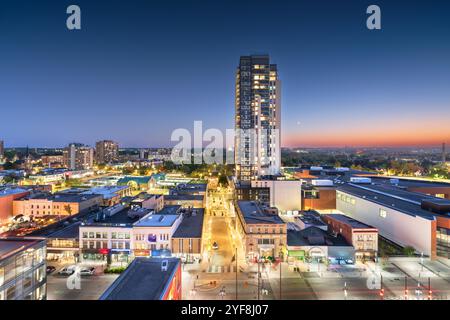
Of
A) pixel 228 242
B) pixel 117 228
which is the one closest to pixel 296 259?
pixel 228 242

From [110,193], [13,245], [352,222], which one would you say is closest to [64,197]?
[110,193]

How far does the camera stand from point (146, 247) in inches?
704

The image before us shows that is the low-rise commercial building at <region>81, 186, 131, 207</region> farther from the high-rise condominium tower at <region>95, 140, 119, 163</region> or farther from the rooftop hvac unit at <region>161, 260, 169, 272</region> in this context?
the high-rise condominium tower at <region>95, 140, 119, 163</region>

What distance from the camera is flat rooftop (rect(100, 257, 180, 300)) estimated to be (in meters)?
8.70

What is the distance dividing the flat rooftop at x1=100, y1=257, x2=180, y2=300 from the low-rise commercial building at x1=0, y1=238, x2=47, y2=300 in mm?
Result: 3027

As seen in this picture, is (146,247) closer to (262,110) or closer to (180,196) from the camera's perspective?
(180,196)

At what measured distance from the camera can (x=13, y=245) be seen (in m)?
9.81

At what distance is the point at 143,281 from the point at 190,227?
10.4 meters

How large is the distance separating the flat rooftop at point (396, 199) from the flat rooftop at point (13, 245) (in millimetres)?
22920

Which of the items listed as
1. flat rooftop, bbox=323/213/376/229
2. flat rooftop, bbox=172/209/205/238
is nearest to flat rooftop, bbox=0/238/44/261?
flat rooftop, bbox=172/209/205/238

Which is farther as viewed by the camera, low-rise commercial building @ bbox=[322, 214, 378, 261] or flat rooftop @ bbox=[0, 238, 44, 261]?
low-rise commercial building @ bbox=[322, 214, 378, 261]

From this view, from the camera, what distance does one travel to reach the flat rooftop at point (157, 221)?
18.3 metres
